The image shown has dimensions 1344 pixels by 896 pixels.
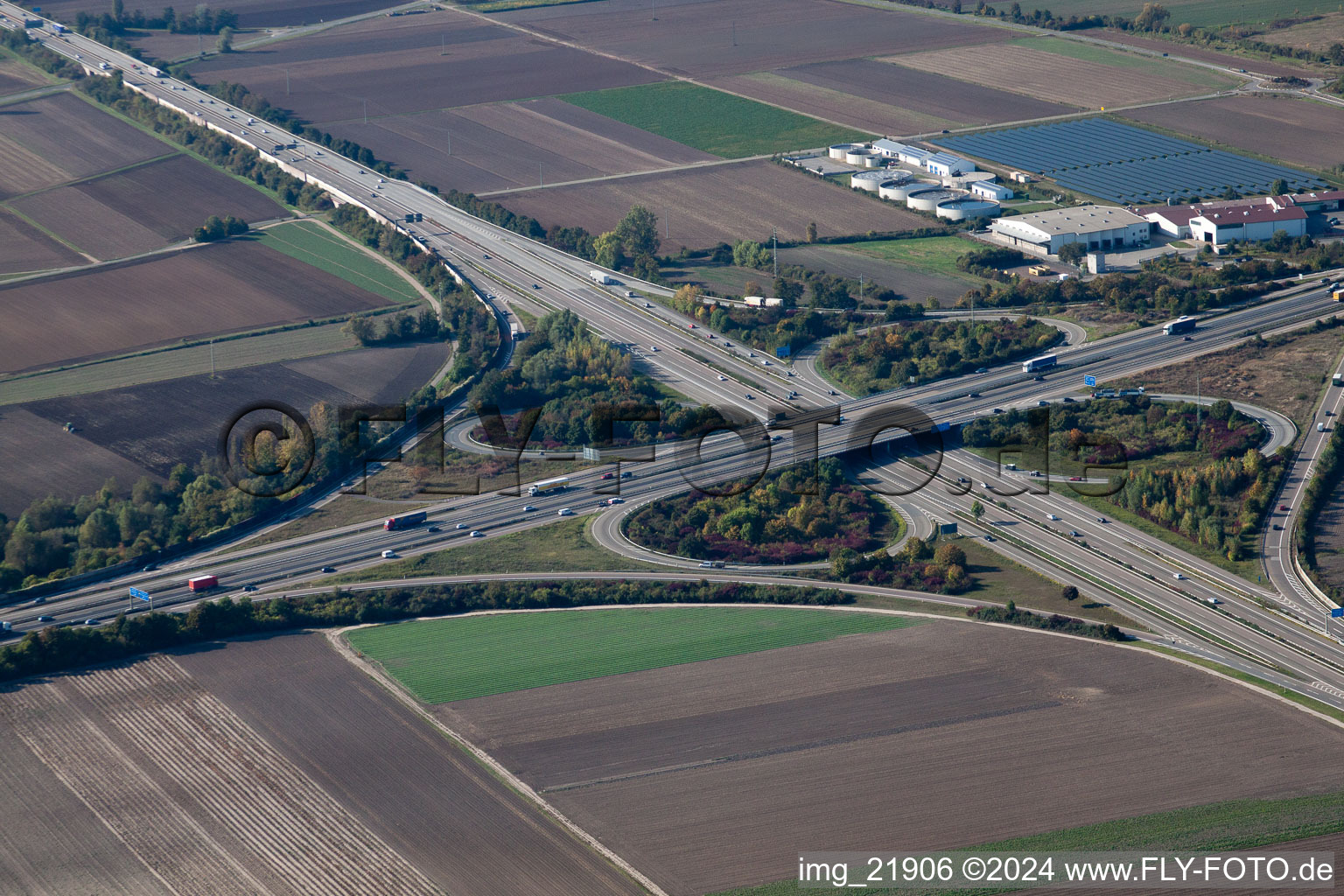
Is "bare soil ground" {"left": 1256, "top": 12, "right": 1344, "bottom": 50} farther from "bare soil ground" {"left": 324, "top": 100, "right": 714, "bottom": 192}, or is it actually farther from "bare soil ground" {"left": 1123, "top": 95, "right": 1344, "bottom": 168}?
"bare soil ground" {"left": 324, "top": 100, "right": 714, "bottom": 192}

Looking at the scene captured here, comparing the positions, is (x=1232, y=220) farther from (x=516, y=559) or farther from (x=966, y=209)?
(x=516, y=559)

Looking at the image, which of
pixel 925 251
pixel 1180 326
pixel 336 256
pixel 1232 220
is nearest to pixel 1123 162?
pixel 1232 220

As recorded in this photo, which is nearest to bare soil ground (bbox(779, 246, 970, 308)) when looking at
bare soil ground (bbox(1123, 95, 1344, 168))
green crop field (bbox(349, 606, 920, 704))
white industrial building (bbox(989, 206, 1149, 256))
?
white industrial building (bbox(989, 206, 1149, 256))

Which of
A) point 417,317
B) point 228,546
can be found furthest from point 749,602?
point 417,317

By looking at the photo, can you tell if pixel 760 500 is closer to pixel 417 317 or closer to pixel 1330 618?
pixel 1330 618

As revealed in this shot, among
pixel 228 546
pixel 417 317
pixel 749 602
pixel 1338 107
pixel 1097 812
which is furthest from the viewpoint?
pixel 1338 107

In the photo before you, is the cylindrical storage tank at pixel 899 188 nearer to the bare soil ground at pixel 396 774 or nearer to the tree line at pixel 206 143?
the tree line at pixel 206 143

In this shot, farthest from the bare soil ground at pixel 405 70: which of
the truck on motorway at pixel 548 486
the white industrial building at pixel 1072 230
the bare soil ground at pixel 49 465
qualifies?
the truck on motorway at pixel 548 486
